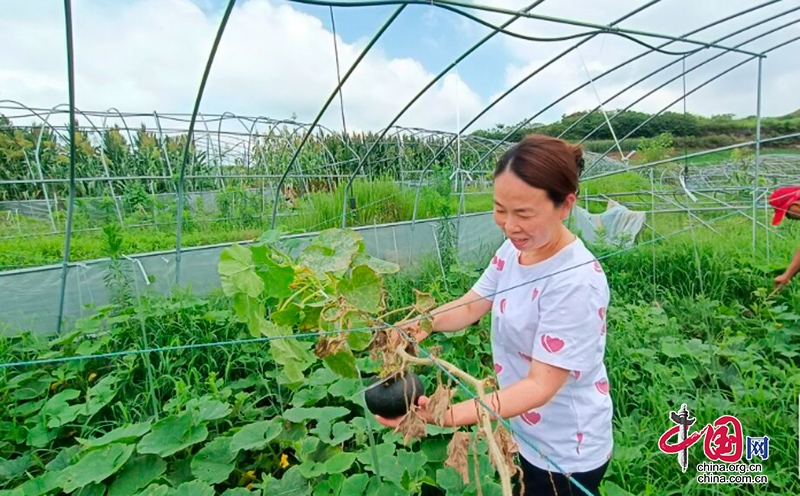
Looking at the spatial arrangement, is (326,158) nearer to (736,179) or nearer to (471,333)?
(471,333)

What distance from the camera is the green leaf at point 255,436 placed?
150 cm

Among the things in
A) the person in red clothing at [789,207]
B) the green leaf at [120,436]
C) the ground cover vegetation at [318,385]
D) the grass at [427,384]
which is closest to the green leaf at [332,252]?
the ground cover vegetation at [318,385]

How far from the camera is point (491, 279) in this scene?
1196 mm

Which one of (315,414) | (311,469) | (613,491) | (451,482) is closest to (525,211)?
(451,482)

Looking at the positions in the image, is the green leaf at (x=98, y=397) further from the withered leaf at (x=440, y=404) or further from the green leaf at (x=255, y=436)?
the withered leaf at (x=440, y=404)

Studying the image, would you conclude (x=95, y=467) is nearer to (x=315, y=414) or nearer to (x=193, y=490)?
→ (x=193, y=490)

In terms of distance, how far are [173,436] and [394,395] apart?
3.89 ft

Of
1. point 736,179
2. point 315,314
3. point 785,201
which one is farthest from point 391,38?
point 736,179

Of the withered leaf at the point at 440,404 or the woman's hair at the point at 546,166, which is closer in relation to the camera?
the withered leaf at the point at 440,404

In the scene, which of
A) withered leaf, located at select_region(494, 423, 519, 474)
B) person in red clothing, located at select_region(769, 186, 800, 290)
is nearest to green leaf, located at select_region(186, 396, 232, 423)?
withered leaf, located at select_region(494, 423, 519, 474)

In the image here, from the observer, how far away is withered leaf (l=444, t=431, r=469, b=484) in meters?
0.69

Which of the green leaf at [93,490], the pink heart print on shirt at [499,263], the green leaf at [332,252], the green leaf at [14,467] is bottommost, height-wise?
the green leaf at [14,467]

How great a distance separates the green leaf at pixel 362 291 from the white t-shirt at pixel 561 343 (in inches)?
14.3

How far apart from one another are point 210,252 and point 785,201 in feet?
11.7
